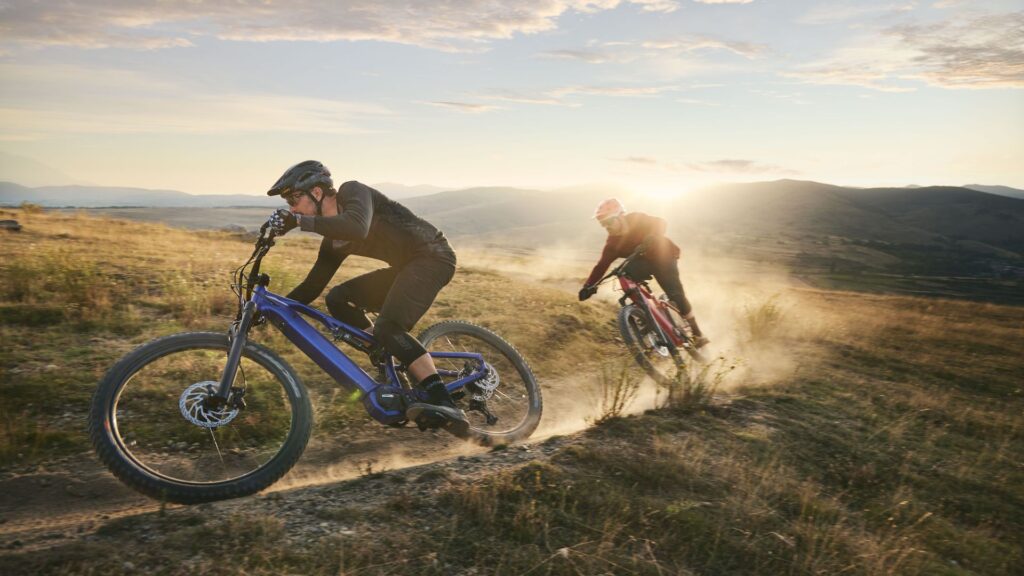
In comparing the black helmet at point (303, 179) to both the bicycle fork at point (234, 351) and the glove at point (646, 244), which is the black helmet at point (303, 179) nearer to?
the bicycle fork at point (234, 351)

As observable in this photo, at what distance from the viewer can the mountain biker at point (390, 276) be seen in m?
4.52

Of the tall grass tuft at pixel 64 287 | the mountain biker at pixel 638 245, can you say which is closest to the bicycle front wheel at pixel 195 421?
the tall grass tuft at pixel 64 287

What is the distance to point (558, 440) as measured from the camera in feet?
17.6

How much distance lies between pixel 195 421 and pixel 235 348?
1.85ft

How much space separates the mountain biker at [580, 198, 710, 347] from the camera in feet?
29.2

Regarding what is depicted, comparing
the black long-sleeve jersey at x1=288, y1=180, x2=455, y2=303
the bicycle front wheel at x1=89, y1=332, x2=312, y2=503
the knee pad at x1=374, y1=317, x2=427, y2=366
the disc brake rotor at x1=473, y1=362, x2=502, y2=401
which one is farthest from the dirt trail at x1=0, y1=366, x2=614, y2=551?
the black long-sleeve jersey at x1=288, y1=180, x2=455, y2=303

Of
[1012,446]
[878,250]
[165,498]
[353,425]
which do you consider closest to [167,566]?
[165,498]

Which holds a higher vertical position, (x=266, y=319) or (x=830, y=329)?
(x=266, y=319)

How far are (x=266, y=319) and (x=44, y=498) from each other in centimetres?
195

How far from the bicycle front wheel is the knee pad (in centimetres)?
85

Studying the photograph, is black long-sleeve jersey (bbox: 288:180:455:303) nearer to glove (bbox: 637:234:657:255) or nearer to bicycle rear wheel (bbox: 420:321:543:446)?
bicycle rear wheel (bbox: 420:321:543:446)

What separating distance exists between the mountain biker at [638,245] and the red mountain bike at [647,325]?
140 millimetres

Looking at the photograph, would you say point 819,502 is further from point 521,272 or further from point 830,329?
point 521,272

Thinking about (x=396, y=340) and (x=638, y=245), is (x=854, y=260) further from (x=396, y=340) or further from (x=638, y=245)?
(x=396, y=340)
